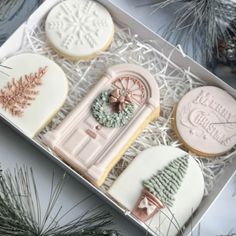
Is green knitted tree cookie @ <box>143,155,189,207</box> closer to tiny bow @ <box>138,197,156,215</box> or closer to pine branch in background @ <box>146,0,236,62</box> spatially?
tiny bow @ <box>138,197,156,215</box>

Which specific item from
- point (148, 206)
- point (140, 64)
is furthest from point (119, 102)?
point (148, 206)

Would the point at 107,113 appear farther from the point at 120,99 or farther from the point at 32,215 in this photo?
the point at 32,215

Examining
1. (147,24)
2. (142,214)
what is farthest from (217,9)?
(142,214)

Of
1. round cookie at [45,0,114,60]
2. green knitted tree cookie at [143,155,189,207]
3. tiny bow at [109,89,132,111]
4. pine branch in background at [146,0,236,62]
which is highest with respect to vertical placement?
pine branch in background at [146,0,236,62]

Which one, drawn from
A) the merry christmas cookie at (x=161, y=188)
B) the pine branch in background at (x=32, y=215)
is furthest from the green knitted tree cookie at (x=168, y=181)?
the pine branch in background at (x=32, y=215)

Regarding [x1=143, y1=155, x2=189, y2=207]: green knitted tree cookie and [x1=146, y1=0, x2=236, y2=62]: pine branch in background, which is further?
[x1=146, y1=0, x2=236, y2=62]: pine branch in background

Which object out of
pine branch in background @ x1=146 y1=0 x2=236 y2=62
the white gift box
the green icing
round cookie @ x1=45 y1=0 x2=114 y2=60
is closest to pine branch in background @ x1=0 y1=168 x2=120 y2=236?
the white gift box
